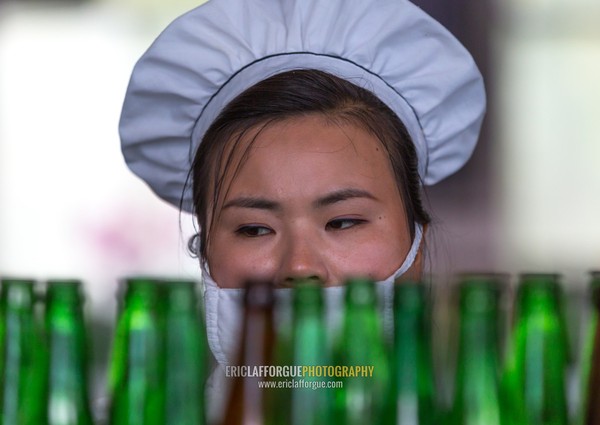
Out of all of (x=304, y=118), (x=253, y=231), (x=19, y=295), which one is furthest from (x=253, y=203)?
(x=19, y=295)

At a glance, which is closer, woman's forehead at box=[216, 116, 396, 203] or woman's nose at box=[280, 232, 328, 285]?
woman's nose at box=[280, 232, 328, 285]

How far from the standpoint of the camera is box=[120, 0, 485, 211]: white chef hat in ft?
4.72

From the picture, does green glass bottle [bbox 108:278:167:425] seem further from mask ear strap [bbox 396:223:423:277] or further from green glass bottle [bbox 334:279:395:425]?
mask ear strap [bbox 396:223:423:277]

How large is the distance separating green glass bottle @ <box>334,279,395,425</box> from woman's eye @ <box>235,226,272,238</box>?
24.5 inches

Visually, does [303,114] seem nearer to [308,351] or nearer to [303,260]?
[303,260]

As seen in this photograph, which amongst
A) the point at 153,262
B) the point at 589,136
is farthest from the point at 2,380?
the point at 589,136

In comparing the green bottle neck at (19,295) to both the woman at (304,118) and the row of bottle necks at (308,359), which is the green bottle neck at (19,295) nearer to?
the row of bottle necks at (308,359)

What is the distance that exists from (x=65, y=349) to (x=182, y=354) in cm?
10

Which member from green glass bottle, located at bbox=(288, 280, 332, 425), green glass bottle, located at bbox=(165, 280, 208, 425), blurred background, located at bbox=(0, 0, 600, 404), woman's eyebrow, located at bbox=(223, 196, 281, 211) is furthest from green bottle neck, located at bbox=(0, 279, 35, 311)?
blurred background, located at bbox=(0, 0, 600, 404)

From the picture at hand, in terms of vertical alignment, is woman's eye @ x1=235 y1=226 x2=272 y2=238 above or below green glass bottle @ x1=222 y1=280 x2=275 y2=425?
above

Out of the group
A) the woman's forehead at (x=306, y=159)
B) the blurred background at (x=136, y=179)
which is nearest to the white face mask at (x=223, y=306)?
the woman's forehead at (x=306, y=159)

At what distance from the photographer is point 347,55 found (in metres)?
1.47

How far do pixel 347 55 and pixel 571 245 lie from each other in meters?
1.14

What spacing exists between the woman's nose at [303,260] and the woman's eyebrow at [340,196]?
62 mm
